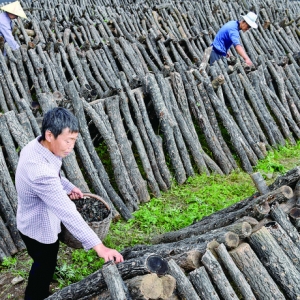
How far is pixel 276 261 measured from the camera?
2.66 m

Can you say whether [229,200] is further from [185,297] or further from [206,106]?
[185,297]

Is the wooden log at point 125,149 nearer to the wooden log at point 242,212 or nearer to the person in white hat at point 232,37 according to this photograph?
the wooden log at point 242,212

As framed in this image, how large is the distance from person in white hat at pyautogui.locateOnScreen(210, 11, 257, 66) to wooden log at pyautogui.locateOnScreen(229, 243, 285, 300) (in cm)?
486

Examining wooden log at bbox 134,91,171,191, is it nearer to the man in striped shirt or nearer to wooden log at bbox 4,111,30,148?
wooden log at bbox 4,111,30,148

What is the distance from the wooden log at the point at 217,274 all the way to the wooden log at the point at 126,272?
1.01ft

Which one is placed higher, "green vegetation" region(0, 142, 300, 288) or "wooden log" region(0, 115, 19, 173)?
"wooden log" region(0, 115, 19, 173)

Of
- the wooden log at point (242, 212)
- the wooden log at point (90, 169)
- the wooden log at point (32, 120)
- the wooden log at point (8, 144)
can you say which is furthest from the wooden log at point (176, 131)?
the wooden log at point (8, 144)

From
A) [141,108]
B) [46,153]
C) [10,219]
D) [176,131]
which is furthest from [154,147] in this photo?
[46,153]

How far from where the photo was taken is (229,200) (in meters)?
4.97

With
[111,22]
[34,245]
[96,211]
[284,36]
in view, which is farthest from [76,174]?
[284,36]

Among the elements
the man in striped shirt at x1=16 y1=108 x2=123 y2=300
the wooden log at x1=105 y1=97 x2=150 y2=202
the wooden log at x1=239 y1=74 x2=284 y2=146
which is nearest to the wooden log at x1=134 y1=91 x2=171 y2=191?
the wooden log at x1=105 y1=97 x2=150 y2=202

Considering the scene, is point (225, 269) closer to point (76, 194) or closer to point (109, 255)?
point (109, 255)

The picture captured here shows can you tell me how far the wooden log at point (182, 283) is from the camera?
2.40 meters

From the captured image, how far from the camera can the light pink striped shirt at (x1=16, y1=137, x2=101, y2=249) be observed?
8.47 ft
